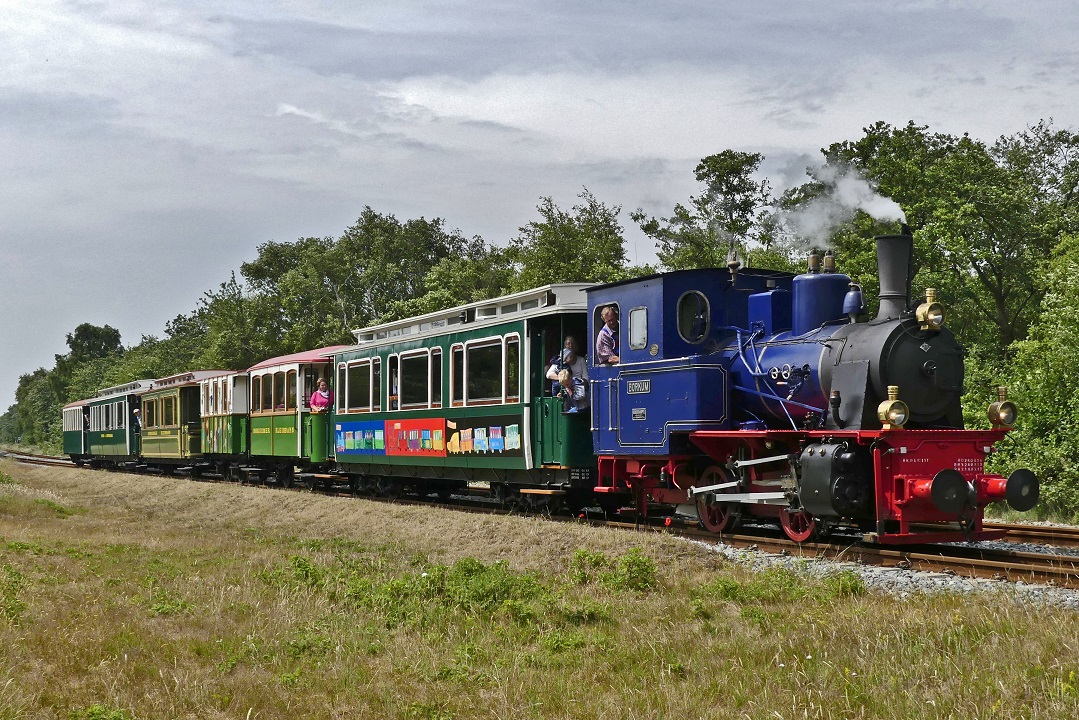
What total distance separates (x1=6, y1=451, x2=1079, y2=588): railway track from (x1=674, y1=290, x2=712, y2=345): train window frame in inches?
98.5

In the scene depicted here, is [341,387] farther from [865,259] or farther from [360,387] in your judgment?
[865,259]

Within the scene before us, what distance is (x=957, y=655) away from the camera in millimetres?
6496

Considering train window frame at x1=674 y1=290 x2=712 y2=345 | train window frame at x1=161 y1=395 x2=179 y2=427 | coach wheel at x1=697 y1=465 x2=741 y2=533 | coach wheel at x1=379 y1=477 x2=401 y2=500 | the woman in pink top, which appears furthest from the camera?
train window frame at x1=161 y1=395 x2=179 y2=427

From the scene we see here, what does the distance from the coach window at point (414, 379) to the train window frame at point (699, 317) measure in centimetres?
677

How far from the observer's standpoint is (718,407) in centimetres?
1280

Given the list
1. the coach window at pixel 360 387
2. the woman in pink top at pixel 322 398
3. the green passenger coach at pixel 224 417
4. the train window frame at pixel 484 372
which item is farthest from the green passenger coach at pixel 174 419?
the train window frame at pixel 484 372

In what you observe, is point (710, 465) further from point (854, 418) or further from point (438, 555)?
point (438, 555)

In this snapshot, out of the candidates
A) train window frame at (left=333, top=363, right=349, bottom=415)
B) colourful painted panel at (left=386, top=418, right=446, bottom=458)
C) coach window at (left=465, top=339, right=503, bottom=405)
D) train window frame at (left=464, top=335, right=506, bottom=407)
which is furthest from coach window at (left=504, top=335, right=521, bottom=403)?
train window frame at (left=333, top=363, right=349, bottom=415)

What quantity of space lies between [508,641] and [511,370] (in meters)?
8.48

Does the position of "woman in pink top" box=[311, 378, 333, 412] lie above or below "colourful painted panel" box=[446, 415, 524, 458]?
above

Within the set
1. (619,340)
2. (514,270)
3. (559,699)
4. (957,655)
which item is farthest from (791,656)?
(514,270)

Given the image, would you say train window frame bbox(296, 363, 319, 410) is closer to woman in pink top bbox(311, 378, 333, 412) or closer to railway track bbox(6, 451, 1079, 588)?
woman in pink top bbox(311, 378, 333, 412)

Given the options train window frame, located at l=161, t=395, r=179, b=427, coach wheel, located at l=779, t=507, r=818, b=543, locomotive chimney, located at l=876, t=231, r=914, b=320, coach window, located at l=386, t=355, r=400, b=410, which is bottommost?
coach wheel, located at l=779, t=507, r=818, b=543

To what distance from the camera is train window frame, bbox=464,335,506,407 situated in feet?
54.0
